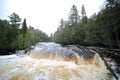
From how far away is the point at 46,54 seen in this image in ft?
75.8

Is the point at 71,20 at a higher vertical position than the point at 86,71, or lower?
higher

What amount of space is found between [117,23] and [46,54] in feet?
36.8

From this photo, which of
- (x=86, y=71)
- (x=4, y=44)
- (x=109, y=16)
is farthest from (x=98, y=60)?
(x=4, y=44)

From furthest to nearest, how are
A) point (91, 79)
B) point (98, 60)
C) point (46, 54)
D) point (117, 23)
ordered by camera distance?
point (46, 54) → point (117, 23) → point (98, 60) → point (91, 79)

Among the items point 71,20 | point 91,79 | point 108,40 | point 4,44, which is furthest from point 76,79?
point 71,20

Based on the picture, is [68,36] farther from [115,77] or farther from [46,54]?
[115,77]

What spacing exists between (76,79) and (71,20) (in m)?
41.4

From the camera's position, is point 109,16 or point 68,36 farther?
point 68,36

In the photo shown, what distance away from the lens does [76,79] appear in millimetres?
11797

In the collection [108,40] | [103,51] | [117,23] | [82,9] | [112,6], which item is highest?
[82,9]

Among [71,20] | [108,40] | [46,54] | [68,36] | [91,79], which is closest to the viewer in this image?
[91,79]

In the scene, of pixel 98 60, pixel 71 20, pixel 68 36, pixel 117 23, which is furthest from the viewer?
pixel 71 20

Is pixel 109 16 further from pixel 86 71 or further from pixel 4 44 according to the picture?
pixel 4 44

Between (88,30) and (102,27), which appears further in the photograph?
(88,30)
